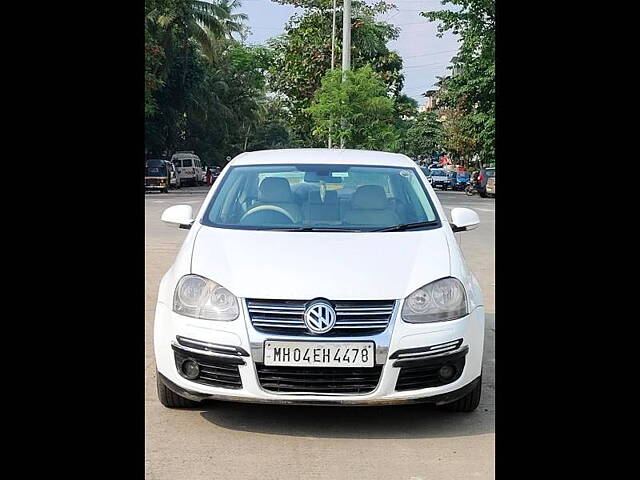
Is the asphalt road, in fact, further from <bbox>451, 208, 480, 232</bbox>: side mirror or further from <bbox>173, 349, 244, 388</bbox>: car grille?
<bbox>451, 208, 480, 232</bbox>: side mirror

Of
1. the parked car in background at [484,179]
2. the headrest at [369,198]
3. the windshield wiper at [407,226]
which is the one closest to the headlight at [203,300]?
the windshield wiper at [407,226]

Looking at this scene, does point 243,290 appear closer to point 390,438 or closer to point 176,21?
point 390,438

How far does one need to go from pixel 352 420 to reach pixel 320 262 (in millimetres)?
951

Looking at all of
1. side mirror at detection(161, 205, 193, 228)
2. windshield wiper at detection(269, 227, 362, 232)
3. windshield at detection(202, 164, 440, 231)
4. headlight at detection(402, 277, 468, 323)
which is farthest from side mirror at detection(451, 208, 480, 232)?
side mirror at detection(161, 205, 193, 228)

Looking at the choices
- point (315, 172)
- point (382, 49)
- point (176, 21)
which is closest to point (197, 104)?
point (176, 21)

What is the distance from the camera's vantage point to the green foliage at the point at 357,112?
86.1 feet

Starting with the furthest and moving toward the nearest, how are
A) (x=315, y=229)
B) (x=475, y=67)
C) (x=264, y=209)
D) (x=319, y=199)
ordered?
(x=475, y=67), (x=319, y=199), (x=264, y=209), (x=315, y=229)

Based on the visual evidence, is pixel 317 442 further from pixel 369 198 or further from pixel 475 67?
pixel 475 67

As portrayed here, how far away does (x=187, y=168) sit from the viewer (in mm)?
47719

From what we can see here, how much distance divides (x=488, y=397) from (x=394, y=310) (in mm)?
1339

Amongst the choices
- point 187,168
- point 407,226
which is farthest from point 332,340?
point 187,168

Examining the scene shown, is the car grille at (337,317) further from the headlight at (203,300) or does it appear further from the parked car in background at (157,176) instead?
the parked car in background at (157,176)

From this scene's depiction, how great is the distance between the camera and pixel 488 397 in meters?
5.58

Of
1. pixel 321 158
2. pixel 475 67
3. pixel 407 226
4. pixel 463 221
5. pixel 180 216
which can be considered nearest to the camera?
pixel 407 226
